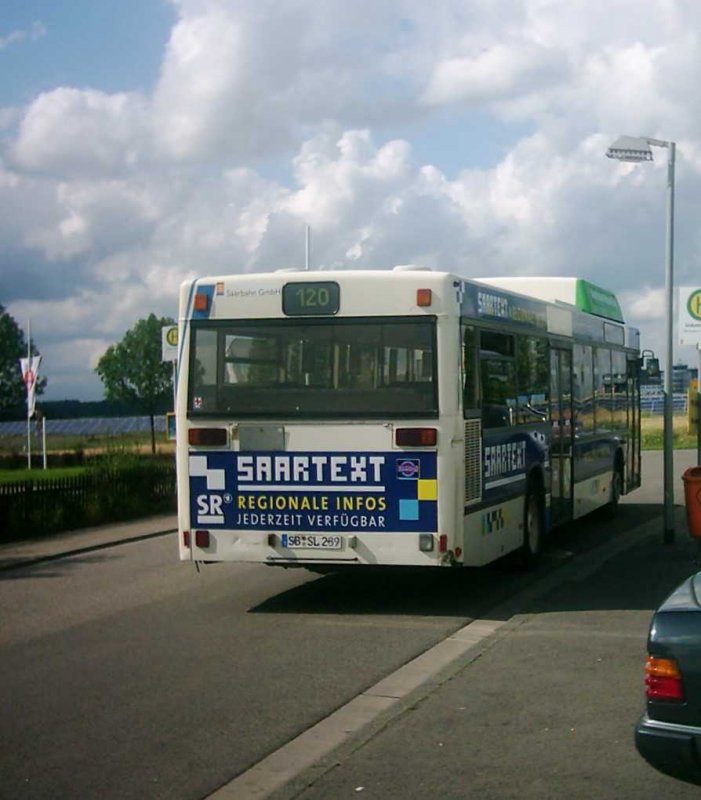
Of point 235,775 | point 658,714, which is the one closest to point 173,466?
point 235,775

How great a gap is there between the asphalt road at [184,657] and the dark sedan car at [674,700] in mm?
2220

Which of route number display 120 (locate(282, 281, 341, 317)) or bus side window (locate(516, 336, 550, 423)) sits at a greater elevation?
route number display 120 (locate(282, 281, 341, 317))

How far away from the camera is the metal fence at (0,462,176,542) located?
744 inches

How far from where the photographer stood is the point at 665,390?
16.5m

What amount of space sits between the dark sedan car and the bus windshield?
5.68m

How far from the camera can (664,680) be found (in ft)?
16.6

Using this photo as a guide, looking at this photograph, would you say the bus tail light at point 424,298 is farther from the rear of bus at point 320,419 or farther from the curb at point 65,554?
the curb at point 65,554

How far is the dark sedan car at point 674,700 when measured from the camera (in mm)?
4938

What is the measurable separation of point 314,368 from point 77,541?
8128 millimetres

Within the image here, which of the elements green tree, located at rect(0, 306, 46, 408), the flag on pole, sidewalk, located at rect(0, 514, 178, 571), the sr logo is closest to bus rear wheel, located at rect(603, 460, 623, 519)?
sidewalk, located at rect(0, 514, 178, 571)

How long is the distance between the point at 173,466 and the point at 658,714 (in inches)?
772

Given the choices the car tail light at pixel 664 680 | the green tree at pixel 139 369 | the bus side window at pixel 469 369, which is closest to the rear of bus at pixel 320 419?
the bus side window at pixel 469 369

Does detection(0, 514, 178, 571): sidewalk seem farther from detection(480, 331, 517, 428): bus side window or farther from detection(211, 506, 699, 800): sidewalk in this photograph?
detection(211, 506, 699, 800): sidewalk

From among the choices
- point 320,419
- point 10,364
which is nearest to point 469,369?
point 320,419
